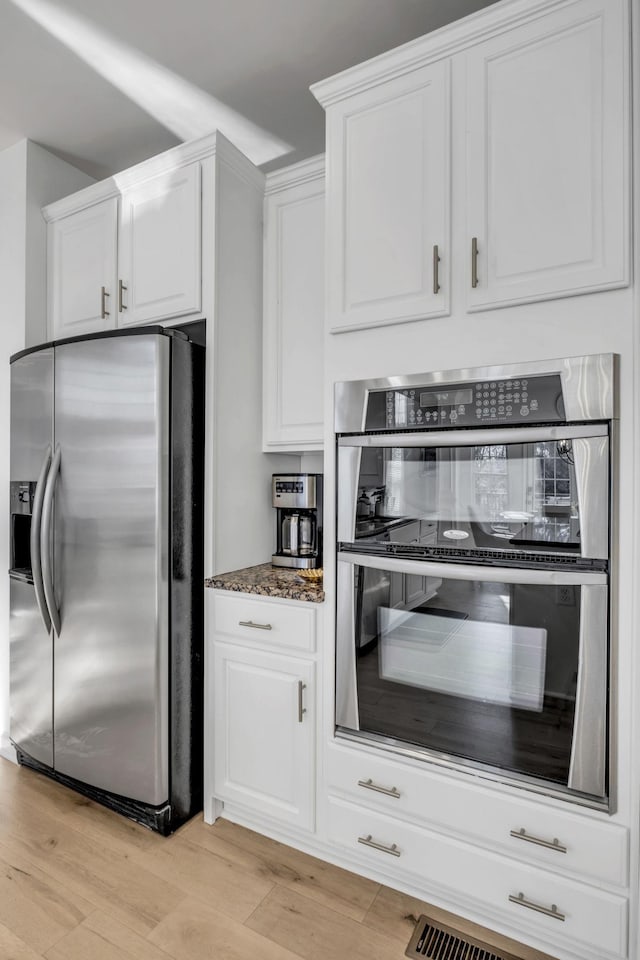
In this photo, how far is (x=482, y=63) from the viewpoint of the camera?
152 cm

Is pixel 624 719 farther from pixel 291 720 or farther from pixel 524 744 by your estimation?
pixel 291 720

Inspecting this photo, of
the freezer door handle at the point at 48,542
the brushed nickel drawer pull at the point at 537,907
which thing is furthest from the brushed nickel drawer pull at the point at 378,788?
the freezer door handle at the point at 48,542

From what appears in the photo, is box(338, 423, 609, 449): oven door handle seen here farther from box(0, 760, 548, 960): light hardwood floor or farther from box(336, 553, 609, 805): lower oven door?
box(0, 760, 548, 960): light hardwood floor

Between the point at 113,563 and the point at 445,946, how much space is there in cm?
156

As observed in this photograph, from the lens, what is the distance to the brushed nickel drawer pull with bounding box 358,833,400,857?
165cm

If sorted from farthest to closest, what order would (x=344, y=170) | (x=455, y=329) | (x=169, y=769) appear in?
(x=169, y=769)
(x=344, y=170)
(x=455, y=329)

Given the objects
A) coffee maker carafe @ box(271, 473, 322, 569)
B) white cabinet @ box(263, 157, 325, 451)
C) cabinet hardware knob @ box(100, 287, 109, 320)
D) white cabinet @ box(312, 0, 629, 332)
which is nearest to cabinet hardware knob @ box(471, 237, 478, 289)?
white cabinet @ box(312, 0, 629, 332)

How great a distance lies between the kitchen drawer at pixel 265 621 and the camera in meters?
1.83

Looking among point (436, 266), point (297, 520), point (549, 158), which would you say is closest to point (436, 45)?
point (549, 158)

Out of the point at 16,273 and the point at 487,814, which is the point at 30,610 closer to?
the point at 16,273

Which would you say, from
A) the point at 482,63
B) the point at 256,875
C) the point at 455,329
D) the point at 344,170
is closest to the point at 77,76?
the point at 344,170

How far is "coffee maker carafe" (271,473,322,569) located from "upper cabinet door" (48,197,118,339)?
3.52ft

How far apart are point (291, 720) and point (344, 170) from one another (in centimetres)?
183

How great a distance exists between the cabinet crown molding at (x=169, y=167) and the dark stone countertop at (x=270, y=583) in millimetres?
1594
